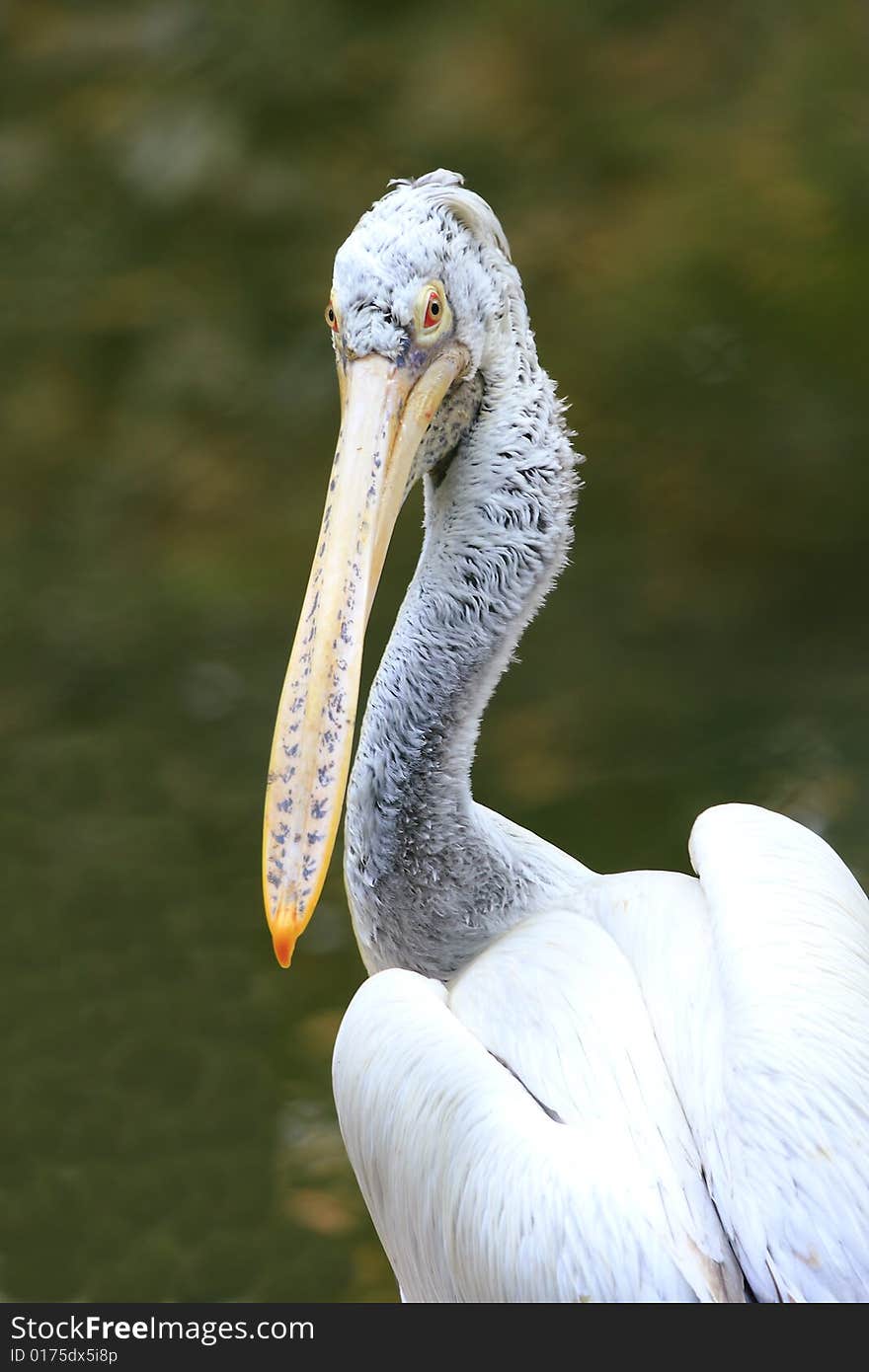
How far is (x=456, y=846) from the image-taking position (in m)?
2.01

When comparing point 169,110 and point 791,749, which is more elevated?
point 169,110

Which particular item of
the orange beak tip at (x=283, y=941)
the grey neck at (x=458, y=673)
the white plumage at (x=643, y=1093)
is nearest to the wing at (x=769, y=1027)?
the white plumage at (x=643, y=1093)

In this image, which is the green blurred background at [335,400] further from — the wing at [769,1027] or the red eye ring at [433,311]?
the red eye ring at [433,311]

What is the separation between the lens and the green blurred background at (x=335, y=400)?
4055 millimetres

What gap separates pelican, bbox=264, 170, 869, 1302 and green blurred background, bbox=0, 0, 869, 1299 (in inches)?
66.5

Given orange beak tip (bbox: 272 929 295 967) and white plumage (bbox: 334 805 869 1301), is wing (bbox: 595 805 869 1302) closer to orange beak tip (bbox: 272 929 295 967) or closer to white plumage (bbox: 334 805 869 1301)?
white plumage (bbox: 334 805 869 1301)

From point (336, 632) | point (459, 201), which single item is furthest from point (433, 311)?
point (336, 632)

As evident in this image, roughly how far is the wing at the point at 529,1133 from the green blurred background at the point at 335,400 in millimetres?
1821

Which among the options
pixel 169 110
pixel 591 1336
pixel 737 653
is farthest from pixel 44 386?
pixel 591 1336

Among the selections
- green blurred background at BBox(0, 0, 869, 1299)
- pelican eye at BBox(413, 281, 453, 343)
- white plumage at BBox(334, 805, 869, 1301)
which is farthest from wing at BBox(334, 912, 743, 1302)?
green blurred background at BBox(0, 0, 869, 1299)

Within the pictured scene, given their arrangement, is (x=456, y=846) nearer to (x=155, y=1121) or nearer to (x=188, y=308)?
(x=155, y=1121)

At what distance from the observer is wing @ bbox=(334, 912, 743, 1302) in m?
1.52

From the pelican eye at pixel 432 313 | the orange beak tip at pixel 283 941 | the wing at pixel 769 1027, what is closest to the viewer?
the wing at pixel 769 1027

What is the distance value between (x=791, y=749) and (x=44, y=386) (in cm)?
245
